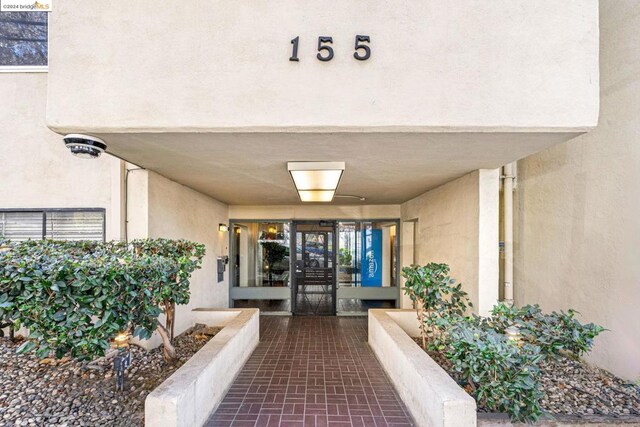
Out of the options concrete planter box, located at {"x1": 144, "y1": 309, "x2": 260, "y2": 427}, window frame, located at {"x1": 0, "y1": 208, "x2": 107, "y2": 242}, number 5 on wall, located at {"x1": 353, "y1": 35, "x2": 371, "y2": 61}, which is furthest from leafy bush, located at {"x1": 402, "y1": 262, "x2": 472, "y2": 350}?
window frame, located at {"x1": 0, "y1": 208, "x2": 107, "y2": 242}

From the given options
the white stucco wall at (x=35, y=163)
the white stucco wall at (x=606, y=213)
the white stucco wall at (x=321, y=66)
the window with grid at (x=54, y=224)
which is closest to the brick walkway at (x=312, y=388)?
the white stucco wall at (x=321, y=66)

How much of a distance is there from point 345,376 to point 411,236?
447 centimetres

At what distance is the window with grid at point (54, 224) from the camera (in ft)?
15.6

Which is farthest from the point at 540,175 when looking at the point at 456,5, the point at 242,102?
the point at 242,102

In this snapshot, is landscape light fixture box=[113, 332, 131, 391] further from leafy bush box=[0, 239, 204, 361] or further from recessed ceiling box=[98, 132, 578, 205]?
recessed ceiling box=[98, 132, 578, 205]

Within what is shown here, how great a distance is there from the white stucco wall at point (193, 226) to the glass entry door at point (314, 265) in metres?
1.84

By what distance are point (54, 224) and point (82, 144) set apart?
2.74 metres

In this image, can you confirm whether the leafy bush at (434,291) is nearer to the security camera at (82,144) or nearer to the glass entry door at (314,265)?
the glass entry door at (314,265)

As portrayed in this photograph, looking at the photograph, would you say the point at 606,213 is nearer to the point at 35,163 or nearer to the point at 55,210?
the point at 55,210

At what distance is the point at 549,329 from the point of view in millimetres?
3137

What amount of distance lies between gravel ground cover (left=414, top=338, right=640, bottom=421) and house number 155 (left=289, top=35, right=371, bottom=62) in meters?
3.53

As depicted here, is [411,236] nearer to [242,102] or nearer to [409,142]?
[409,142]

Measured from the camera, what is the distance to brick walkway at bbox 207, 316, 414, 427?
3191 mm

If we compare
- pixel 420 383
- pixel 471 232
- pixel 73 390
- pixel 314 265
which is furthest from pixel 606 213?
pixel 73 390
